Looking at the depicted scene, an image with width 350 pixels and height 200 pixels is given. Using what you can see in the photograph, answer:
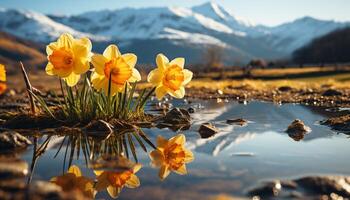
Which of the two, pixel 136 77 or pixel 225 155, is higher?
pixel 136 77

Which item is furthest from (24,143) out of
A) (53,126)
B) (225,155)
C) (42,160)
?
(225,155)

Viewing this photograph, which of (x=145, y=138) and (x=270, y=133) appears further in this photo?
(x=270, y=133)

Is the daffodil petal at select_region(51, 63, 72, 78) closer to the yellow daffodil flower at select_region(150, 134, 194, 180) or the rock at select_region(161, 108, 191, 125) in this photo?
the yellow daffodil flower at select_region(150, 134, 194, 180)

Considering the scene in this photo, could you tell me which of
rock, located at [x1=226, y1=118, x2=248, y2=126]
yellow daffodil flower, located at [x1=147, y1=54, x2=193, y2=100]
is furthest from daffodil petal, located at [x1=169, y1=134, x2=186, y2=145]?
rock, located at [x1=226, y1=118, x2=248, y2=126]

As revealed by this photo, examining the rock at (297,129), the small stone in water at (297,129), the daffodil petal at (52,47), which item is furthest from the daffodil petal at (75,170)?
the small stone in water at (297,129)

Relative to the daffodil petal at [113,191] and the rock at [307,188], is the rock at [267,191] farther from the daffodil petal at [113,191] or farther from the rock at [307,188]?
the daffodil petal at [113,191]

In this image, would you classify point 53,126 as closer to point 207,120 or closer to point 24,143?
point 24,143

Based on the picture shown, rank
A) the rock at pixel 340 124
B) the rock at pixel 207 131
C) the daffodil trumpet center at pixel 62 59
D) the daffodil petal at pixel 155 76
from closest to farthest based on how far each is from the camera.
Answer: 1. the daffodil trumpet center at pixel 62 59
2. the daffodil petal at pixel 155 76
3. the rock at pixel 207 131
4. the rock at pixel 340 124
